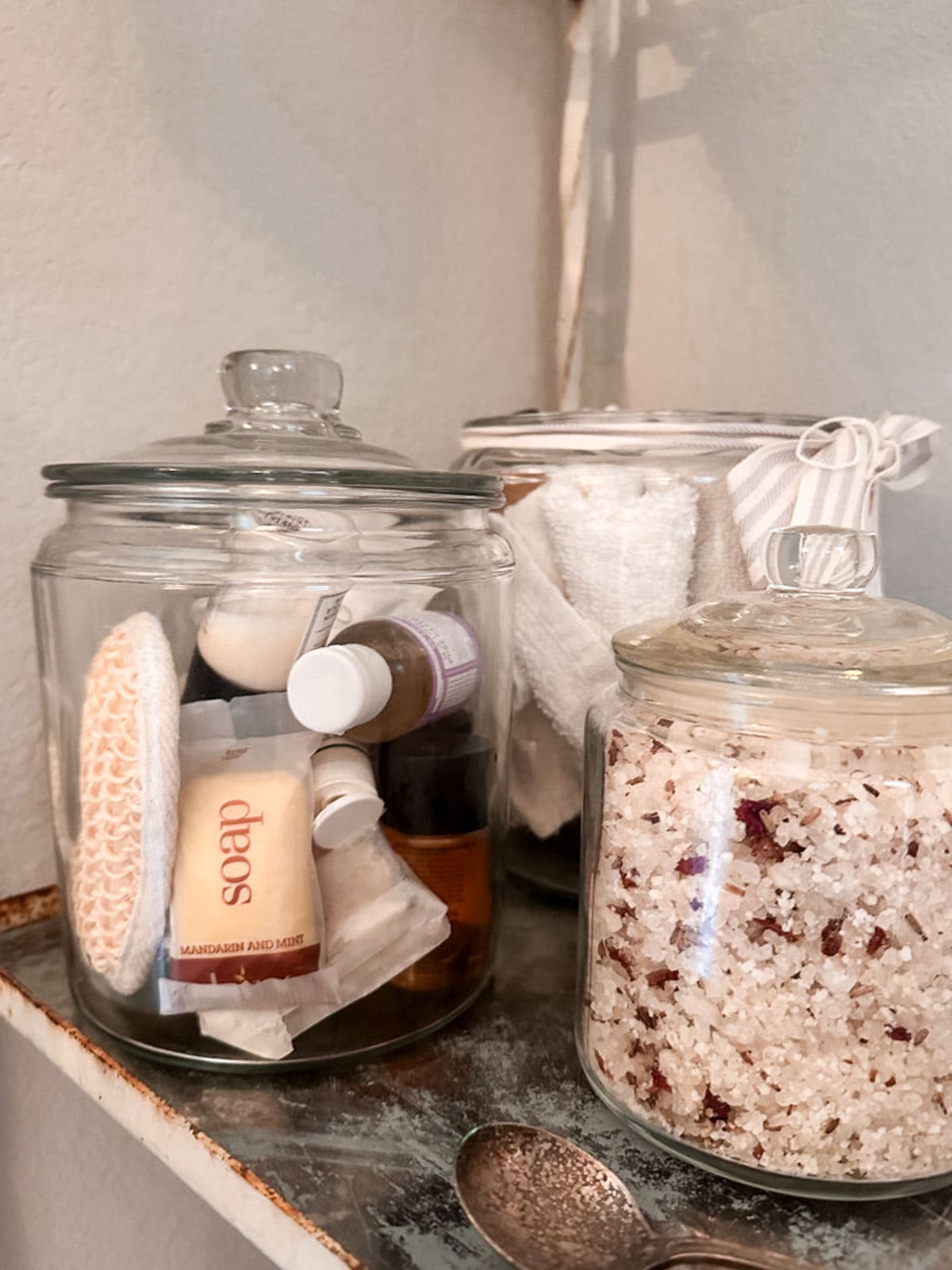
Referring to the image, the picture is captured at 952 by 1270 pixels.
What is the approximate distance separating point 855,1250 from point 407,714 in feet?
0.89

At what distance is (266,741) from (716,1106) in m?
0.23

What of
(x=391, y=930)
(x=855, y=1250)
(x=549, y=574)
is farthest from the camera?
(x=549, y=574)

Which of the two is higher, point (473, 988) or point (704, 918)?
point (704, 918)

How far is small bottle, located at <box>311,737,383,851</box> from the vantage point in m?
0.42

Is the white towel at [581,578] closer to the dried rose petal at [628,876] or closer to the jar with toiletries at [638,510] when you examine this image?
the jar with toiletries at [638,510]

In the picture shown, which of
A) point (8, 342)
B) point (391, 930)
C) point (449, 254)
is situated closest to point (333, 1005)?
point (391, 930)

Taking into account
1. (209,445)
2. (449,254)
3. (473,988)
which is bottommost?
(473,988)

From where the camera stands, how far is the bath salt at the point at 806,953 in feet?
1.11

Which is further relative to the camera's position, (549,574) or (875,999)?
(549,574)

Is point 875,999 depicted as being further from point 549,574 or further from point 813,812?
point 549,574

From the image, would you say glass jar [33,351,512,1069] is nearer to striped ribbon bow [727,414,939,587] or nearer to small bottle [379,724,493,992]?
small bottle [379,724,493,992]

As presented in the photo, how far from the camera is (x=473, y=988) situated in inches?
19.5

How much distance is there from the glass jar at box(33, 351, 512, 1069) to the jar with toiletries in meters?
0.06

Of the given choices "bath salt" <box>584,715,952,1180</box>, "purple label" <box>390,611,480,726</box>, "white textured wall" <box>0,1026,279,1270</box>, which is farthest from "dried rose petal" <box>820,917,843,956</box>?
"white textured wall" <box>0,1026,279,1270</box>
